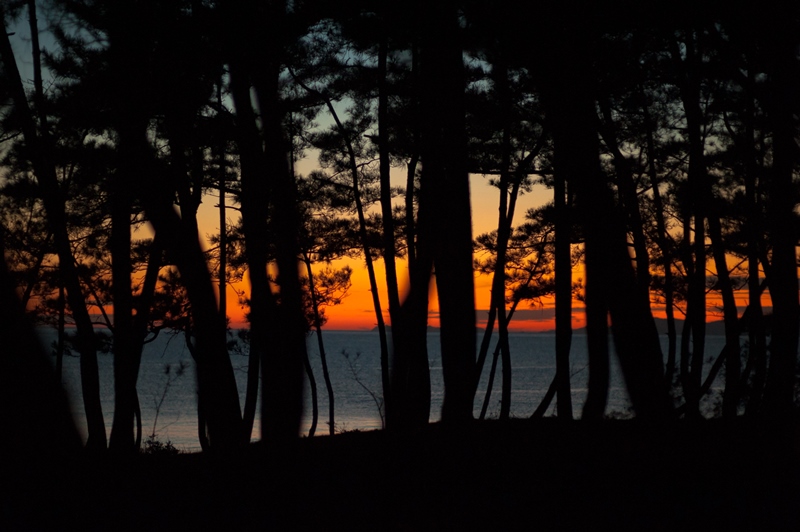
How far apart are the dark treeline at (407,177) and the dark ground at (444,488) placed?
1.31ft

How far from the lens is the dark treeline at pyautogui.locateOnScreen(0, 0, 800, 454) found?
4.61 m

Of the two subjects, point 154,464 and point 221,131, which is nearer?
point 154,464

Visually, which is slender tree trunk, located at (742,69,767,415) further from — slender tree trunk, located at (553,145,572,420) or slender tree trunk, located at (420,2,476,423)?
slender tree trunk, located at (420,2,476,423)

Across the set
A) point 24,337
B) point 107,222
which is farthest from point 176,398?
point 24,337

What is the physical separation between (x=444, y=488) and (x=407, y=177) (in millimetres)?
6764

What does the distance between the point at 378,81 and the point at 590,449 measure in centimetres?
579

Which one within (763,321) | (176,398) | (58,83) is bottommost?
(176,398)

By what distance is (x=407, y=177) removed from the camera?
1083 centimetres

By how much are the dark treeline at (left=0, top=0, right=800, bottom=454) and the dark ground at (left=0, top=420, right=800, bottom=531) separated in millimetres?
401

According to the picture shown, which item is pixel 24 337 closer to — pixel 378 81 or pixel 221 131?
pixel 221 131

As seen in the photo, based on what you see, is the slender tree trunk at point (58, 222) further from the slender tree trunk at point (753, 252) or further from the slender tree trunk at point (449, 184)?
the slender tree trunk at point (753, 252)

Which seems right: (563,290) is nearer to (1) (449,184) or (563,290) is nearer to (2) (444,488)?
(1) (449,184)

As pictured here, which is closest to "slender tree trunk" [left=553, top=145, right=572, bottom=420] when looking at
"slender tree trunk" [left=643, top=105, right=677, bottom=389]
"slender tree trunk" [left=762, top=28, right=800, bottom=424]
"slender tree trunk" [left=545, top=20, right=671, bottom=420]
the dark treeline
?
the dark treeline

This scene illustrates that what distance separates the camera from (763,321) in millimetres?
10711
